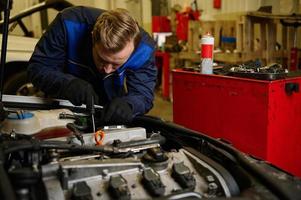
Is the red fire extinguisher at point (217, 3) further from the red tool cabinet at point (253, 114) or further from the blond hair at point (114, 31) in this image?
the blond hair at point (114, 31)

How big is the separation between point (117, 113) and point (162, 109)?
301cm

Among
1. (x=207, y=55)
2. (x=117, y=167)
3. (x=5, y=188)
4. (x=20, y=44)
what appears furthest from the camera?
(x=20, y=44)

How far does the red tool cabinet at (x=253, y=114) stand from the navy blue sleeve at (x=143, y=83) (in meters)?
0.34

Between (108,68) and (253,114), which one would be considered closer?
(108,68)

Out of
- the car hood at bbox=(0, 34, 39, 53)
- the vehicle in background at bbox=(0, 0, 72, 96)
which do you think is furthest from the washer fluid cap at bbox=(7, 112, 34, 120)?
the car hood at bbox=(0, 34, 39, 53)

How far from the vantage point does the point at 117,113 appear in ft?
4.22

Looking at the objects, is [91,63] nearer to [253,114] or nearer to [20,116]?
[20,116]

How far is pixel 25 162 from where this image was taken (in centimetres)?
90

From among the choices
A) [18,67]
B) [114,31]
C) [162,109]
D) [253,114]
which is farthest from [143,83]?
[162,109]

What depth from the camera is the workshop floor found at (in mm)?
3967

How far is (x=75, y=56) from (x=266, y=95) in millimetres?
933

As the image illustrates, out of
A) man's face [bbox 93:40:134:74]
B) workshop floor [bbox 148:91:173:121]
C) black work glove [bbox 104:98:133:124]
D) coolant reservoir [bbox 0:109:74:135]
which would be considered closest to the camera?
coolant reservoir [bbox 0:109:74:135]

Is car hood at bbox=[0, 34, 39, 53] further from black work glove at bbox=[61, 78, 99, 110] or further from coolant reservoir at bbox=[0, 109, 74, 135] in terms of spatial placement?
coolant reservoir at bbox=[0, 109, 74, 135]

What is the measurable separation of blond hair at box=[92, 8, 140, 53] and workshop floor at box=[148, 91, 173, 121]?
240 centimetres
